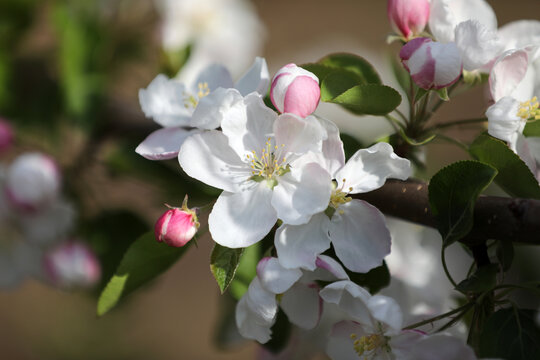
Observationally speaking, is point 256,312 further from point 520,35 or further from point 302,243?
point 520,35

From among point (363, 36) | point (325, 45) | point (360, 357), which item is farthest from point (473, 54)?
point (363, 36)

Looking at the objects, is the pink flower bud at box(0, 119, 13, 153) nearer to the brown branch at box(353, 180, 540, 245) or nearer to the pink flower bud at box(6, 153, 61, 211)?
the pink flower bud at box(6, 153, 61, 211)

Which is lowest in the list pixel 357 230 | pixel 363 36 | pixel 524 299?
pixel 363 36

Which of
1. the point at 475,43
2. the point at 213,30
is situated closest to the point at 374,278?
the point at 475,43

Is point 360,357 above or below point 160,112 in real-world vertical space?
below

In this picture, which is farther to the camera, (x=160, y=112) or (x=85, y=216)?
(x=85, y=216)

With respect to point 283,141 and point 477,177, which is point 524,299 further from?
point 283,141
